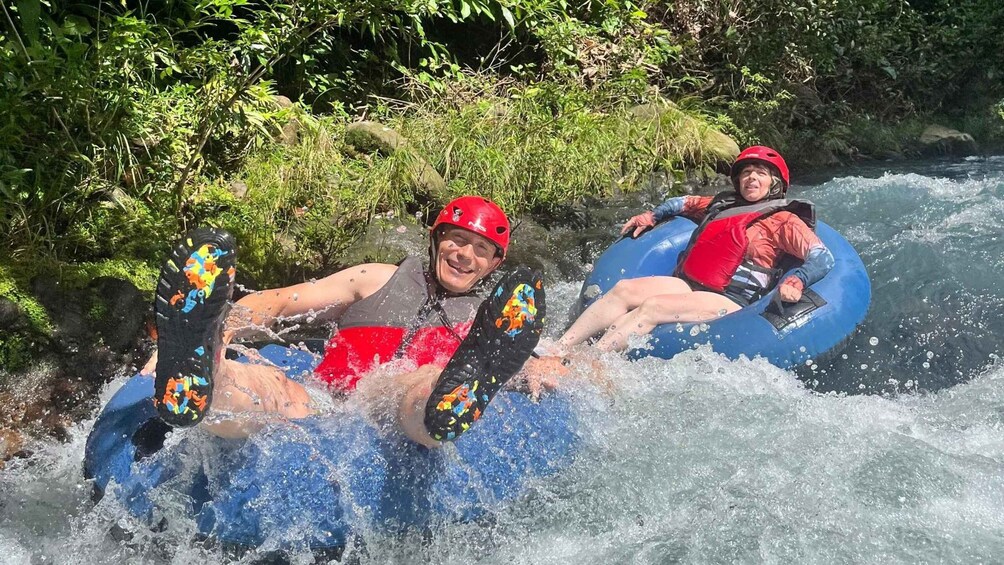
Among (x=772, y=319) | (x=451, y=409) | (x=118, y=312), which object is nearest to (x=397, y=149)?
(x=118, y=312)

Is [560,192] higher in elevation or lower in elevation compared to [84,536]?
lower

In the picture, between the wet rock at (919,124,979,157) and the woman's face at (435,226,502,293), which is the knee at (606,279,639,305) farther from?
the wet rock at (919,124,979,157)

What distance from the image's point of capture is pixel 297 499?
2.62 metres

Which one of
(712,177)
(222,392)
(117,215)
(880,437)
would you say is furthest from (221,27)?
(880,437)

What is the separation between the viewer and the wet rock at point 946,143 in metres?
9.00

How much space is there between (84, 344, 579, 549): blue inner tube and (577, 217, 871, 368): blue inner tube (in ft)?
4.66

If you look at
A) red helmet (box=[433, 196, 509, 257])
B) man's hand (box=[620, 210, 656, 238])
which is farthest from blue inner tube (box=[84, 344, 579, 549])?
man's hand (box=[620, 210, 656, 238])

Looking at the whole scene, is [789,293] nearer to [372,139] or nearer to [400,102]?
[372,139]

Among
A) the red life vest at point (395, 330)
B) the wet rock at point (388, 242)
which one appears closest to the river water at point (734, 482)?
the red life vest at point (395, 330)

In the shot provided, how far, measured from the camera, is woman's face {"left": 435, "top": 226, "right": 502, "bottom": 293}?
329 cm

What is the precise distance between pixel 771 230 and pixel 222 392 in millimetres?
3064

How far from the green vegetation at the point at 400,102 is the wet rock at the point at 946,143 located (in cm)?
16

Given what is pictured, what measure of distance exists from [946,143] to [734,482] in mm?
7346

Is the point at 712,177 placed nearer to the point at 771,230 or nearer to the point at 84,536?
the point at 771,230
